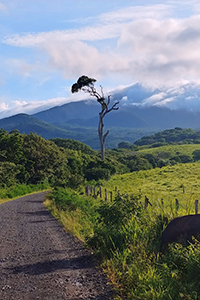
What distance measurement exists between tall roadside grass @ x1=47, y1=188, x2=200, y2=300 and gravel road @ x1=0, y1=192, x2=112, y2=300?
1.24ft

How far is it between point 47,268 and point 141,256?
7.14 feet

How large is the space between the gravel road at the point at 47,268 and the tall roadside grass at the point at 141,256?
0.38 metres

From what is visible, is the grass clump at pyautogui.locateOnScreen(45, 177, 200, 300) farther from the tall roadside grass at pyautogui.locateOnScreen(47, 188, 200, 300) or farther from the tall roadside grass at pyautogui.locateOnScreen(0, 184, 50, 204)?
the tall roadside grass at pyautogui.locateOnScreen(0, 184, 50, 204)

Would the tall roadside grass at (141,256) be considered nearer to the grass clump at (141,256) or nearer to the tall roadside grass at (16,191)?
the grass clump at (141,256)

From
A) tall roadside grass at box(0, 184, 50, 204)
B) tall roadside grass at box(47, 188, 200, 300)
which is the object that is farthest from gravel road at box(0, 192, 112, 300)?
tall roadside grass at box(0, 184, 50, 204)

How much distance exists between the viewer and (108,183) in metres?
52.4

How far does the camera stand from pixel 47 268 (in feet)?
26.3

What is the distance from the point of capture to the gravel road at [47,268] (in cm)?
646

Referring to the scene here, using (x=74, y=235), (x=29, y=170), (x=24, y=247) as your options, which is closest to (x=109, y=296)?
(x=24, y=247)

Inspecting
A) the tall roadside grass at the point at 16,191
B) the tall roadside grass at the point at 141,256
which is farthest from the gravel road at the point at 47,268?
the tall roadside grass at the point at 16,191

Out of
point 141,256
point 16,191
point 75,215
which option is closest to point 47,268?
point 141,256

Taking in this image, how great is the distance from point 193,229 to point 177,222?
500 millimetres

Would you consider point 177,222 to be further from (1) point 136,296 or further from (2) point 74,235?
(2) point 74,235

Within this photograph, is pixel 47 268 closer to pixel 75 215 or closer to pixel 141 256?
pixel 141 256
